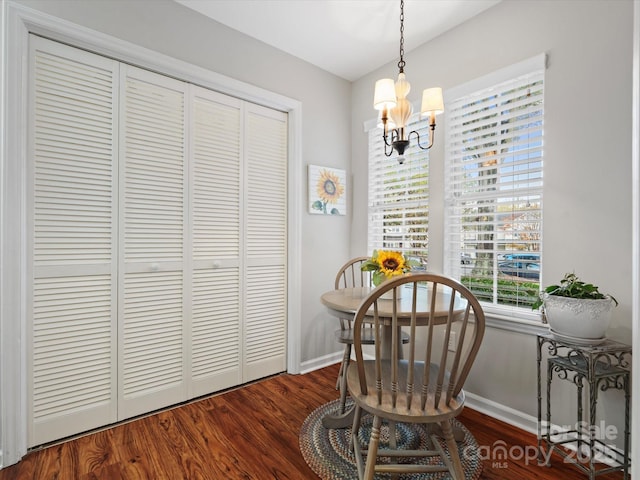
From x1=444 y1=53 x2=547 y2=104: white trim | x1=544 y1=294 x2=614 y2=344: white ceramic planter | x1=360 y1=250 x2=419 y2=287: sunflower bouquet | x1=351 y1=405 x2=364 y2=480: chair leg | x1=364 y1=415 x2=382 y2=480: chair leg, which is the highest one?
x1=444 y1=53 x2=547 y2=104: white trim

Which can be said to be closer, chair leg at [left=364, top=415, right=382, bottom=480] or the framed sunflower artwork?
chair leg at [left=364, top=415, right=382, bottom=480]

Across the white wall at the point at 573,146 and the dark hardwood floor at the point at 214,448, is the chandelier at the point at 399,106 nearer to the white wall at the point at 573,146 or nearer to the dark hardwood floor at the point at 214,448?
the white wall at the point at 573,146

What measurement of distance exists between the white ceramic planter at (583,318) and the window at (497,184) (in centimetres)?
43

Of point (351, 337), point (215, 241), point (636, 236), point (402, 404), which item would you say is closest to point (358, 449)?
point (402, 404)

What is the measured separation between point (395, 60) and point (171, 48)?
1792 millimetres

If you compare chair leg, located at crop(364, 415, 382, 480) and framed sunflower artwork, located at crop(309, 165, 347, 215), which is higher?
framed sunflower artwork, located at crop(309, 165, 347, 215)

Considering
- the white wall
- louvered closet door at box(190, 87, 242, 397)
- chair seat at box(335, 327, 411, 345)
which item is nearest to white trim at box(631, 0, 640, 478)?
the white wall

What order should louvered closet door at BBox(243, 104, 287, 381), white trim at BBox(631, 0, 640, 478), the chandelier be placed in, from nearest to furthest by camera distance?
1. white trim at BBox(631, 0, 640, 478)
2. the chandelier
3. louvered closet door at BBox(243, 104, 287, 381)

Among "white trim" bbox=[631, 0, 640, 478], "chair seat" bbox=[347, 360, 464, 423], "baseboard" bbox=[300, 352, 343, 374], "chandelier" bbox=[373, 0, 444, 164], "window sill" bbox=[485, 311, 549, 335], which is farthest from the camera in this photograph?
"baseboard" bbox=[300, 352, 343, 374]

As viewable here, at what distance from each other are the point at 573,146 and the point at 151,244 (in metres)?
2.60

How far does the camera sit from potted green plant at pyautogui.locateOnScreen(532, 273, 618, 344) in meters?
1.49

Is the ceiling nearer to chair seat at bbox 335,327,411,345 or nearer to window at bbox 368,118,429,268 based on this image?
window at bbox 368,118,429,268

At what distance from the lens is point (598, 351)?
1.45m

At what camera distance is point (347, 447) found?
1740mm
